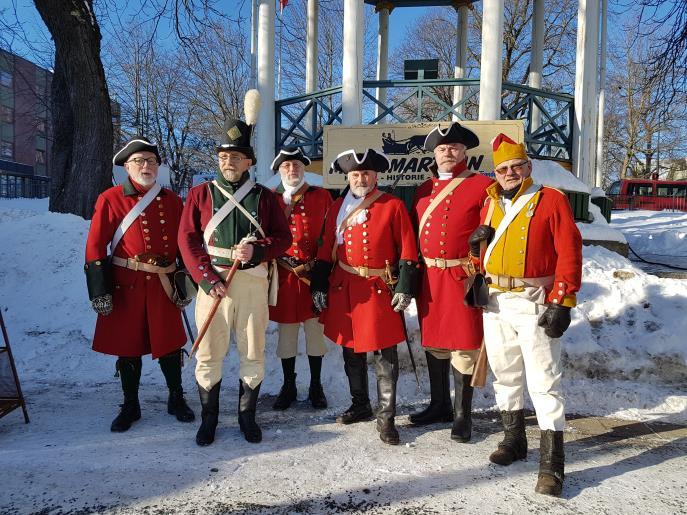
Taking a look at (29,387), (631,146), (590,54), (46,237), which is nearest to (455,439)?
(29,387)

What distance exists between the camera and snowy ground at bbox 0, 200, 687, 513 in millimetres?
2662

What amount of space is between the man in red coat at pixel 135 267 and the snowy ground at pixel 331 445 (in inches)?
21.2

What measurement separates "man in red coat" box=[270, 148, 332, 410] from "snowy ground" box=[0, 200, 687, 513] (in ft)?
0.76

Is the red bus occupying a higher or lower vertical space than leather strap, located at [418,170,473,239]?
higher

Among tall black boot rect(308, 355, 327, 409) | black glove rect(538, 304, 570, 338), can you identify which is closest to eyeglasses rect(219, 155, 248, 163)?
tall black boot rect(308, 355, 327, 409)

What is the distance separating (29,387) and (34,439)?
122 centimetres

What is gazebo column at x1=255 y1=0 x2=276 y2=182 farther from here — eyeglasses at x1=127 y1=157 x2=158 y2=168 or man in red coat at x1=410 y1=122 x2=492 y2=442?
man in red coat at x1=410 y1=122 x2=492 y2=442

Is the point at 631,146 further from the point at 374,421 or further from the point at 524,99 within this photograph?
the point at 374,421

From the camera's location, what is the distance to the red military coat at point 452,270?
338 centimetres

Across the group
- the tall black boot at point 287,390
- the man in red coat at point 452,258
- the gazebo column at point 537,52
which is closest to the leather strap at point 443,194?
the man in red coat at point 452,258

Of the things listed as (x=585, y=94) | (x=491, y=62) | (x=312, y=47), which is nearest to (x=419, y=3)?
(x=312, y=47)

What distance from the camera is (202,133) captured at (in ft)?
87.5

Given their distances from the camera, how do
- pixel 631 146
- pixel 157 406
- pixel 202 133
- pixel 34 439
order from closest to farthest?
pixel 34 439
pixel 157 406
pixel 202 133
pixel 631 146

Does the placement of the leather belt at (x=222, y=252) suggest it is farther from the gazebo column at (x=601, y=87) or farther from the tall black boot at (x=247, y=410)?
the gazebo column at (x=601, y=87)
